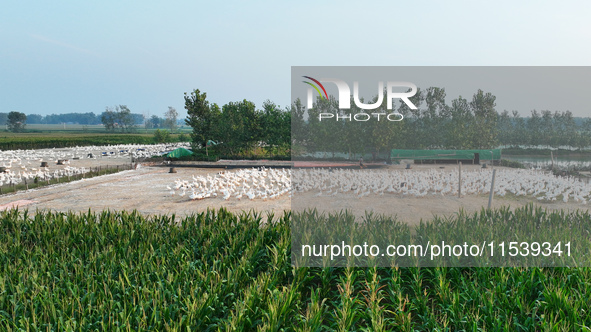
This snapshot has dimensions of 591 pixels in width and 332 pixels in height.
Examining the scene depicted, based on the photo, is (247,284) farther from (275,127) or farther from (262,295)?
(275,127)

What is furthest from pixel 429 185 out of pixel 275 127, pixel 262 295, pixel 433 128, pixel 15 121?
pixel 15 121

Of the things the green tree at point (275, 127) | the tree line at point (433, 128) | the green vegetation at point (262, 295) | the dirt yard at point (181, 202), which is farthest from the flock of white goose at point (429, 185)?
the green tree at point (275, 127)

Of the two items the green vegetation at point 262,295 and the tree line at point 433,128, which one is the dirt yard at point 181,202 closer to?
the tree line at point 433,128

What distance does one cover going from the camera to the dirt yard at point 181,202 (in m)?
13.0

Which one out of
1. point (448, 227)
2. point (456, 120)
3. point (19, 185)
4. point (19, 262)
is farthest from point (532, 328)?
point (19, 185)

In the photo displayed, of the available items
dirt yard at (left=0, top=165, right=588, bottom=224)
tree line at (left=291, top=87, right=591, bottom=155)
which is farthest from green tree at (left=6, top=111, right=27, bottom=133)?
tree line at (left=291, top=87, right=591, bottom=155)

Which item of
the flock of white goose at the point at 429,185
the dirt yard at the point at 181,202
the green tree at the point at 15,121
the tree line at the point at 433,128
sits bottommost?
the dirt yard at the point at 181,202

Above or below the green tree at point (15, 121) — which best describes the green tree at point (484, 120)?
below

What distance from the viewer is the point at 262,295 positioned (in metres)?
5.55

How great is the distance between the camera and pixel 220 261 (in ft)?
22.5

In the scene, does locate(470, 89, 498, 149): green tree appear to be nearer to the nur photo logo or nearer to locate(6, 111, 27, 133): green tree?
the nur photo logo

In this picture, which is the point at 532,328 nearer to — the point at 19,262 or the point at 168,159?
the point at 19,262

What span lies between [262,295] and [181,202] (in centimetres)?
1202

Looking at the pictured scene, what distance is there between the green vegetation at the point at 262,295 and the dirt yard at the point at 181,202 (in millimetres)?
3929
